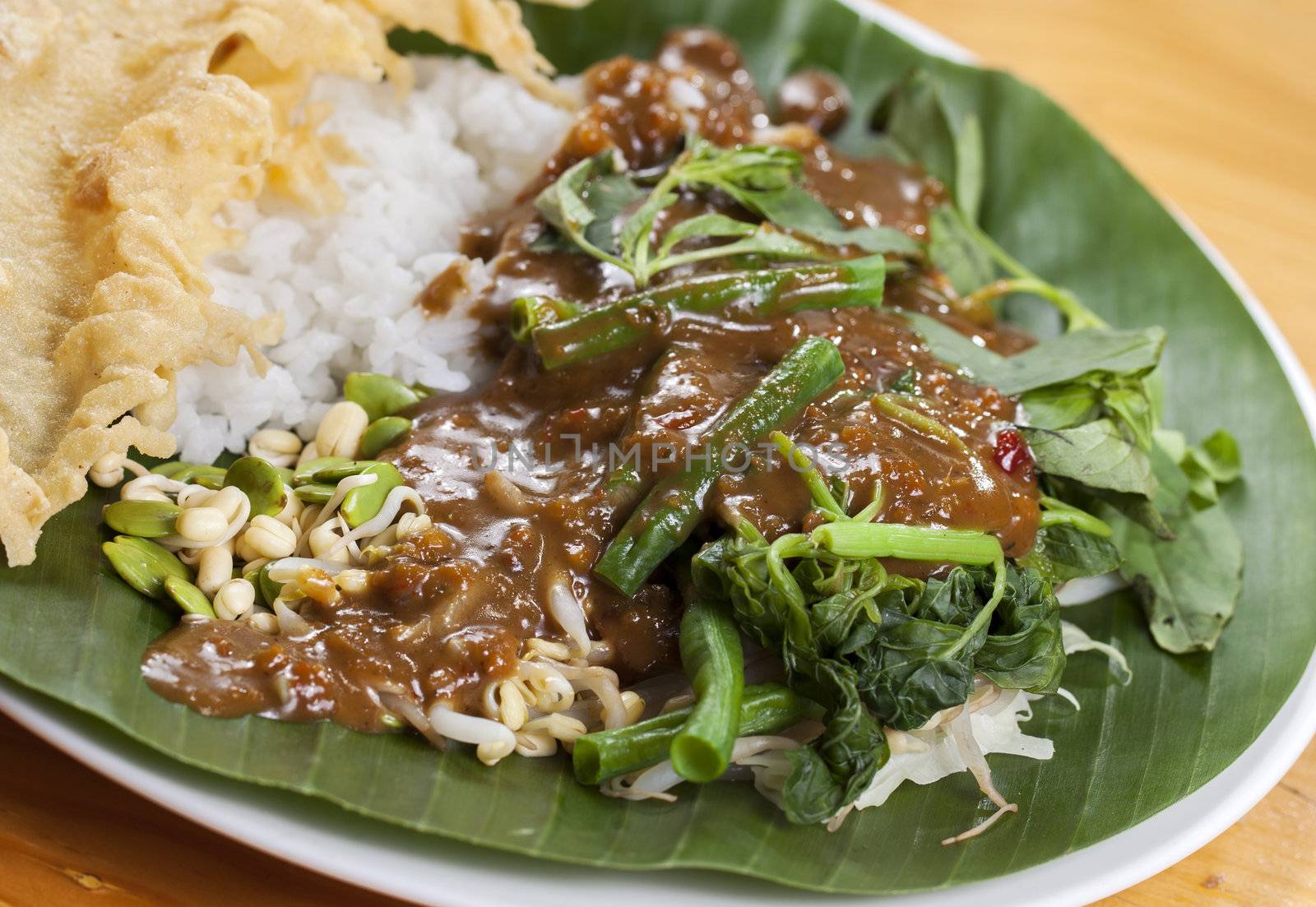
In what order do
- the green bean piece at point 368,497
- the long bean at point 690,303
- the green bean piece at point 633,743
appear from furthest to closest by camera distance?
the long bean at point 690,303
the green bean piece at point 368,497
the green bean piece at point 633,743

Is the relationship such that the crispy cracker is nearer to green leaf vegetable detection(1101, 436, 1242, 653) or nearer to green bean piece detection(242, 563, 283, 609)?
green bean piece detection(242, 563, 283, 609)

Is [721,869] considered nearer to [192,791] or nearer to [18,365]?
[192,791]

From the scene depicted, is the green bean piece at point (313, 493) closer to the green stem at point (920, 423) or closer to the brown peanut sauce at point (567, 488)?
the brown peanut sauce at point (567, 488)

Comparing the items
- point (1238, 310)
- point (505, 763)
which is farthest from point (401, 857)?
point (1238, 310)

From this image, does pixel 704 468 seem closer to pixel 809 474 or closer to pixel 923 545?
pixel 809 474

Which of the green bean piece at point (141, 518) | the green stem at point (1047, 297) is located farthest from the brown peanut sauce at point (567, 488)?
the green stem at point (1047, 297)

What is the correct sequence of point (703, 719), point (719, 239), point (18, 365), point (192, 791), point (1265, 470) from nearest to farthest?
point (192, 791) → point (703, 719) → point (18, 365) → point (719, 239) → point (1265, 470)
